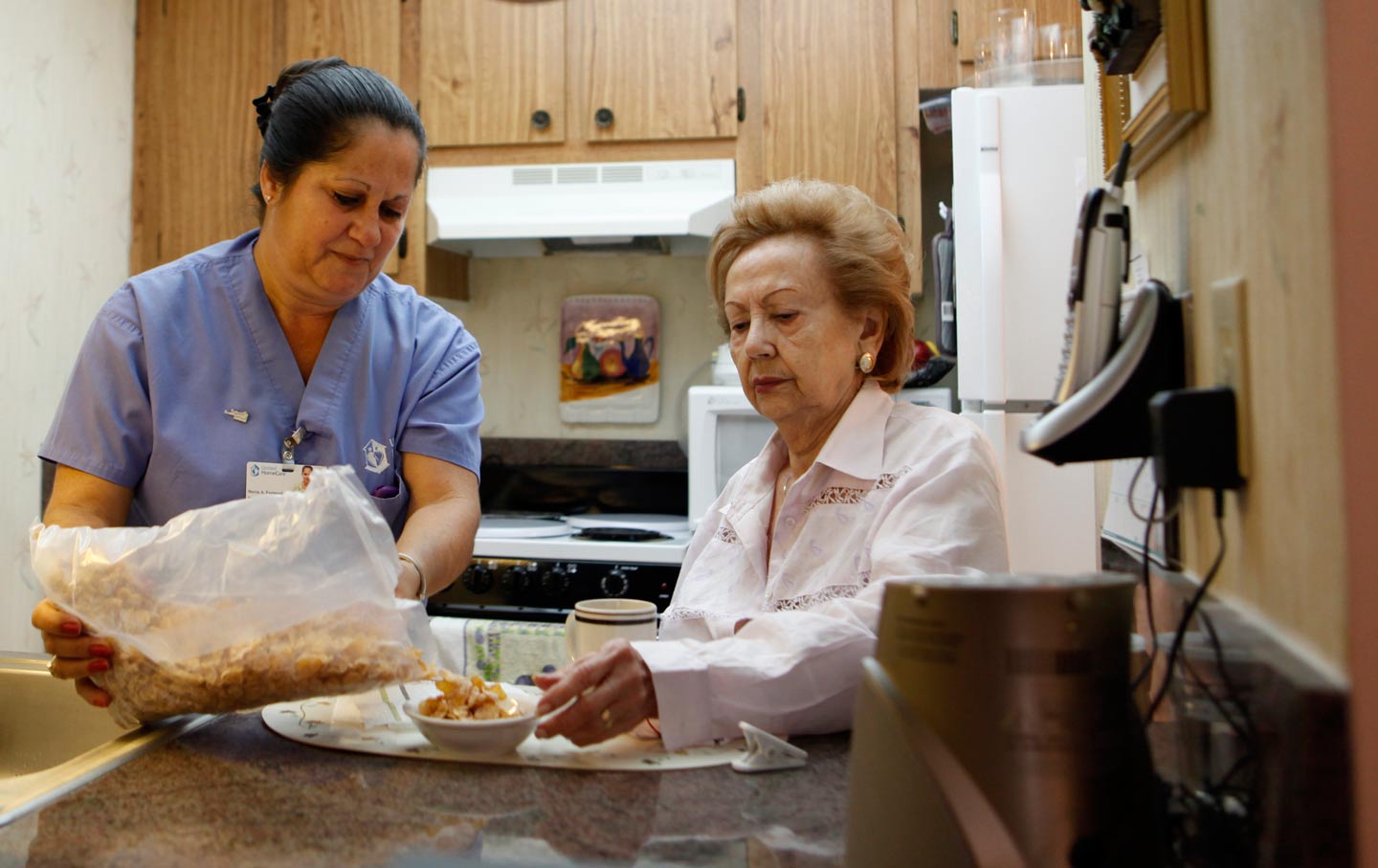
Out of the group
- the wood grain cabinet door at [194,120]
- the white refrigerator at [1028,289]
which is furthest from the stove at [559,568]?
the wood grain cabinet door at [194,120]

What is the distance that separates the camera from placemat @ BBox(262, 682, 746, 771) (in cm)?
83

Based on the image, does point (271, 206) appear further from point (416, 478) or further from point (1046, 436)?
point (1046, 436)

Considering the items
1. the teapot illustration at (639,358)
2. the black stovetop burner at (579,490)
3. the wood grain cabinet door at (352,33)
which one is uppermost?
the wood grain cabinet door at (352,33)

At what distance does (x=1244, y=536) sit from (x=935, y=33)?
221 centimetres

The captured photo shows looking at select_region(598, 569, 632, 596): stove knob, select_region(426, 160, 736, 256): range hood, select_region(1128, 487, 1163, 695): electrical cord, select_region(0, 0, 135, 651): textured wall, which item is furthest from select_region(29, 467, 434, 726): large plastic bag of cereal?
select_region(0, 0, 135, 651): textured wall

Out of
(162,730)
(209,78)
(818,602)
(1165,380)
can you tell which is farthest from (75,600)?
(209,78)

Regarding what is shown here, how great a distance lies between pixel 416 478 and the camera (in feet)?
4.69

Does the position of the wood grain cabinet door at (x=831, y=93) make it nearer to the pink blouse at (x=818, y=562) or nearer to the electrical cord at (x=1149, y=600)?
the pink blouse at (x=818, y=562)

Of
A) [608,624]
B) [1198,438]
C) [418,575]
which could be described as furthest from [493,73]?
[1198,438]

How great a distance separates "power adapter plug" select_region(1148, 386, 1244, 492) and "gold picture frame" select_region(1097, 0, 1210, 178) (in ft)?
0.72

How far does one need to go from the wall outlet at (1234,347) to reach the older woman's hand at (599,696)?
1.62 feet

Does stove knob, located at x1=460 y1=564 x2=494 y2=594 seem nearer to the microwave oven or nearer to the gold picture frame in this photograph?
the microwave oven

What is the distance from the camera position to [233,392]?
1.34m

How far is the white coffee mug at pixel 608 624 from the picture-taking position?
3.12ft
